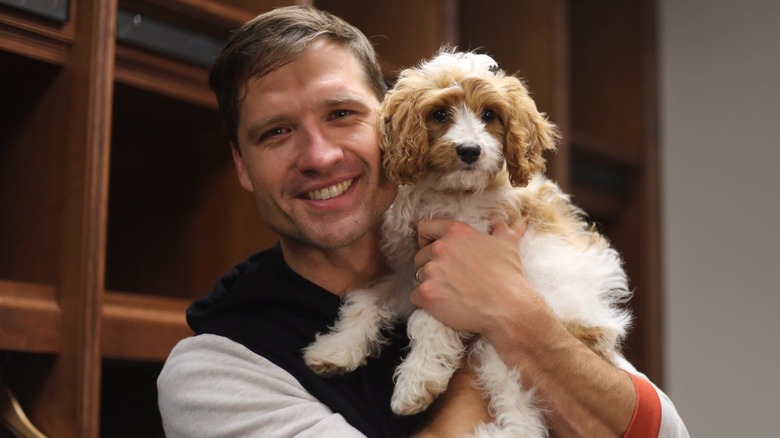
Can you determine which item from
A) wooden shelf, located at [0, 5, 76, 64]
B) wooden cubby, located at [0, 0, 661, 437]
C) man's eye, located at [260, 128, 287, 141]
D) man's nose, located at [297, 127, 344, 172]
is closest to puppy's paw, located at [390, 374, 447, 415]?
man's nose, located at [297, 127, 344, 172]

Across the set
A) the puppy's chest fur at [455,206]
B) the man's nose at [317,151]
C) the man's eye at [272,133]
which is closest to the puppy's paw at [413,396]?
the puppy's chest fur at [455,206]

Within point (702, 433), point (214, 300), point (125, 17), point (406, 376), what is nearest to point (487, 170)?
point (406, 376)

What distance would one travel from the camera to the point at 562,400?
5.26ft

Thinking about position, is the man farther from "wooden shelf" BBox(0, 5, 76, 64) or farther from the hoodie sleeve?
"wooden shelf" BBox(0, 5, 76, 64)

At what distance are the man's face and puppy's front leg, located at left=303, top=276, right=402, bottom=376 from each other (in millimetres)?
112

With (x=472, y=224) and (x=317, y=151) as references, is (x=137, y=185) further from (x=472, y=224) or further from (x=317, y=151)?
(x=472, y=224)

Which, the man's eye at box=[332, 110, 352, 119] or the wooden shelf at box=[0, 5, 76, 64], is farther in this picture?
the wooden shelf at box=[0, 5, 76, 64]

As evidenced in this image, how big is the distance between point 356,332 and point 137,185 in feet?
4.13

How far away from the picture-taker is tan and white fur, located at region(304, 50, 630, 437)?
1569 mm

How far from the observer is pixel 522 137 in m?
1.58

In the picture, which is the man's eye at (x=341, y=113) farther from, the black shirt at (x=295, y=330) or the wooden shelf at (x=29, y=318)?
the wooden shelf at (x=29, y=318)

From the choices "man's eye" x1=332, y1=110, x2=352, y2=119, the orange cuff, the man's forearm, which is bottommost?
the orange cuff

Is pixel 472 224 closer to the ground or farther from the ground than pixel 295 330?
farther from the ground

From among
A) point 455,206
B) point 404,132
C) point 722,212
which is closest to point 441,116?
point 404,132
